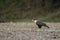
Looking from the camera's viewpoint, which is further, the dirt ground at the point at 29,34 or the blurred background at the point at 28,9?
the blurred background at the point at 28,9

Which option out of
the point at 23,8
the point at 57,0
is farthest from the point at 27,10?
the point at 57,0

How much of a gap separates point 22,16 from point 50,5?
2812mm

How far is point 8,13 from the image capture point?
25500mm

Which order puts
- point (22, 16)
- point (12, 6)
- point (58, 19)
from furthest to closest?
point (12, 6), point (22, 16), point (58, 19)

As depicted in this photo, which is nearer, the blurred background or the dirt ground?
the dirt ground

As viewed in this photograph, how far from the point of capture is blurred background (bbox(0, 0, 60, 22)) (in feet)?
80.5

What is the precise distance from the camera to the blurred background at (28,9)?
24.5m

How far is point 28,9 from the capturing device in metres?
26.2

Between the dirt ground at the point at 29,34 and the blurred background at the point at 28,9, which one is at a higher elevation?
the dirt ground at the point at 29,34

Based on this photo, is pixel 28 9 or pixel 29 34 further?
pixel 28 9

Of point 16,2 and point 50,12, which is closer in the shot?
point 50,12

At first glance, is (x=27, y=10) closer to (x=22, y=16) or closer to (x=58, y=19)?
(x=22, y=16)

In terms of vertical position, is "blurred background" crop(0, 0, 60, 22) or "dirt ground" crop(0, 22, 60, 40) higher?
"dirt ground" crop(0, 22, 60, 40)

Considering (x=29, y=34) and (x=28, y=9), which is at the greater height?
(x=29, y=34)
